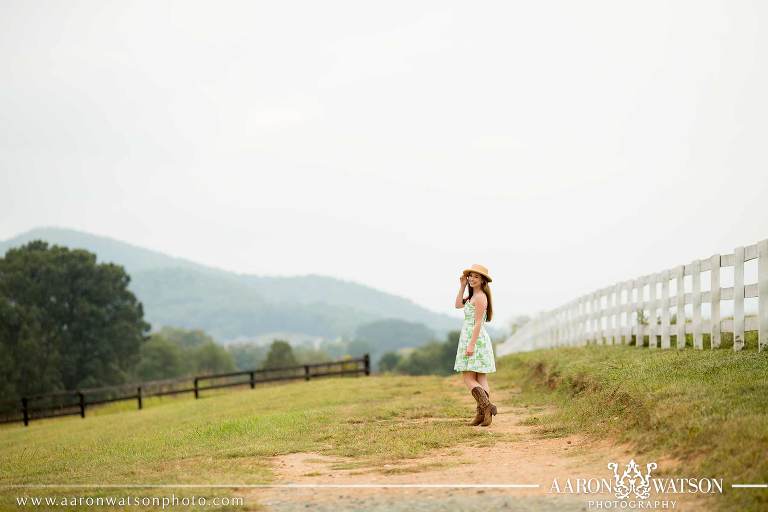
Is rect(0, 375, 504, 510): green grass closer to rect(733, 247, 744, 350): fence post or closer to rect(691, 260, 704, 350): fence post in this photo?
rect(733, 247, 744, 350): fence post

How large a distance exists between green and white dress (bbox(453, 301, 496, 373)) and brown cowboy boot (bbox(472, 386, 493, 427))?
30 centimetres

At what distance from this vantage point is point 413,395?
18844 mm

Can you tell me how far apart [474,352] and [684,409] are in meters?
3.79

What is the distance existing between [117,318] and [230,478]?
54571 millimetres

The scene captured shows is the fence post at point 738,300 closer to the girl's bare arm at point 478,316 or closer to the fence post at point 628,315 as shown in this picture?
the girl's bare arm at point 478,316

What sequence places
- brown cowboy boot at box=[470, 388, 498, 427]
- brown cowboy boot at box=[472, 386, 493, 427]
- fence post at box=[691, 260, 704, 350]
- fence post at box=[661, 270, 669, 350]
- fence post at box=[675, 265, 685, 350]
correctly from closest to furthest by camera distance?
brown cowboy boot at box=[472, 386, 493, 427], brown cowboy boot at box=[470, 388, 498, 427], fence post at box=[691, 260, 704, 350], fence post at box=[675, 265, 685, 350], fence post at box=[661, 270, 669, 350]

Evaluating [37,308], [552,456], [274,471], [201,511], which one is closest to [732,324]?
[552,456]

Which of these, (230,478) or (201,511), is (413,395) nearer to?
(230,478)

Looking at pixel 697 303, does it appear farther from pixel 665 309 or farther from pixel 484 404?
pixel 484 404

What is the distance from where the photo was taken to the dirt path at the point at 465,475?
22.3ft

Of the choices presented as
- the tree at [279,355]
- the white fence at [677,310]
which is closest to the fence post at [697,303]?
the white fence at [677,310]

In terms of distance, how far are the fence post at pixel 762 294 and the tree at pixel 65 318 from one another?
51929mm

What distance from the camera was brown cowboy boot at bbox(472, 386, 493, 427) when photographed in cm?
1138

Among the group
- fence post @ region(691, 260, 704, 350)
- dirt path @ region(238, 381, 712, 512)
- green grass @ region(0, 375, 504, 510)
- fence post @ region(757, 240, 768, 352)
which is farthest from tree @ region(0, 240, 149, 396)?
fence post @ region(757, 240, 768, 352)
